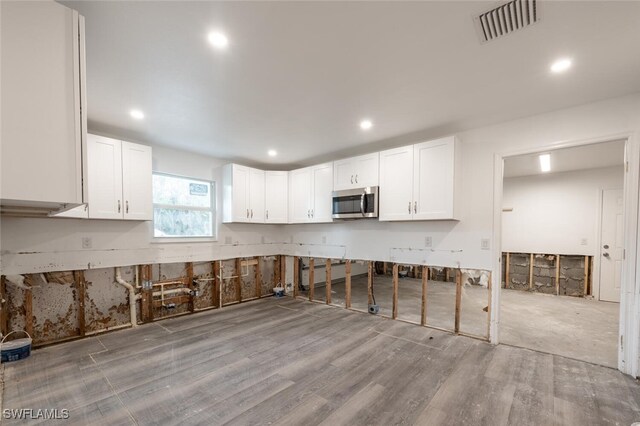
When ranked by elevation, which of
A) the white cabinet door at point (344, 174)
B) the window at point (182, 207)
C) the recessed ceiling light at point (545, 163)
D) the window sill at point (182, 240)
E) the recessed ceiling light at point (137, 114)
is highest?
the recessed ceiling light at point (137, 114)

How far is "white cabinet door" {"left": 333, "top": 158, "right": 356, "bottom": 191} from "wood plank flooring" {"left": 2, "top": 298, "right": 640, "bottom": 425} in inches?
85.9

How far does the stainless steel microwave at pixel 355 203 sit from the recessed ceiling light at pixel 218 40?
2.67 metres

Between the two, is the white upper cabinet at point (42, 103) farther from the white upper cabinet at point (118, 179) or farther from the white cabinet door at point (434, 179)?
the white cabinet door at point (434, 179)

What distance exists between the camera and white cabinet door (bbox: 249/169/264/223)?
4902 millimetres

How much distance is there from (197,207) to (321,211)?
2131mm

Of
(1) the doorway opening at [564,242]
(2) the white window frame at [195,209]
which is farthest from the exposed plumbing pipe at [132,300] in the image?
(1) the doorway opening at [564,242]

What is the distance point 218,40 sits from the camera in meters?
1.85

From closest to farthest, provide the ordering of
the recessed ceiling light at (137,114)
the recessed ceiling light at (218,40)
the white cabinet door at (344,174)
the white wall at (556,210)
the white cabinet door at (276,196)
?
1. the recessed ceiling light at (218,40)
2. the recessed ceiling light at (137,114)
3. the white cabinet door at (344,174)
4. the white cabinet door at (276,196)
5. the white wall at (556,210)

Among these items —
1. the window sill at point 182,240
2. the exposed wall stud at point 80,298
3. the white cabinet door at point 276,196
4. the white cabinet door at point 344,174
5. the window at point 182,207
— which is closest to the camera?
the exposed wall stud at point 80,298

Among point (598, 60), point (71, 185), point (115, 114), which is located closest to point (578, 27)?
point (598, 60)

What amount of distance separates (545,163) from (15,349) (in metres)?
7.99

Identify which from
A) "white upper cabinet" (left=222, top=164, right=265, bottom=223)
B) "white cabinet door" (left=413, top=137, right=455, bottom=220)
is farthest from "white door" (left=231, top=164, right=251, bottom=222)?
"white cabinet door" (left=413, top=137, right=455, bottom=220)

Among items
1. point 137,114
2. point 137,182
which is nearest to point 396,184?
point 137,114

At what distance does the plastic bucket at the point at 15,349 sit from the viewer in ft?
8.81
